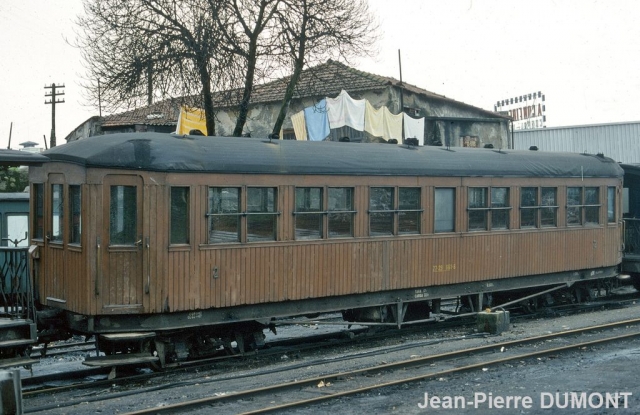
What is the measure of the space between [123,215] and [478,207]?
7087 millimetres

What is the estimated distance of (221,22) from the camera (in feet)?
70.8

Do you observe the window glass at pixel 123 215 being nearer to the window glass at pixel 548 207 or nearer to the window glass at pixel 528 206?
the window glass at pixel 528 206

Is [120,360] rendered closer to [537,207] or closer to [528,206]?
[528,206]

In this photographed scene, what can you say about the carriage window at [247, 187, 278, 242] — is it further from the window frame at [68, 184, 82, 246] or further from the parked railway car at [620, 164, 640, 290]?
the parked railway car at [620, 164, 640, 290]

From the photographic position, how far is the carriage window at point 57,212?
1135 cm

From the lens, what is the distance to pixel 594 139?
38750 mm

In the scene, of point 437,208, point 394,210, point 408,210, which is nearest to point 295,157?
point 394,210

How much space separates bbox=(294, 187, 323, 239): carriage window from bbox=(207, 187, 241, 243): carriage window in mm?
1086

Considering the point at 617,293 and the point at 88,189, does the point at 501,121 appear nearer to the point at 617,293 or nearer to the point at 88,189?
the point at 617,293

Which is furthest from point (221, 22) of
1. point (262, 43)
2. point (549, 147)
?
point (549, 147)

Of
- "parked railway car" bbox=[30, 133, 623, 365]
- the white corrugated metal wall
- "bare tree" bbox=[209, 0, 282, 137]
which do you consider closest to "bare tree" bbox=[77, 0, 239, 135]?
"bare tree" bbox=[209, 0, 282, 137]

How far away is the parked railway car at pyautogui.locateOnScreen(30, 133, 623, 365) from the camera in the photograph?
10.9m

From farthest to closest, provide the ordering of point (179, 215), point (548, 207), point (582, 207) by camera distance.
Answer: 1. point (582, 207)
2. point (548, 207)
3. point (179, 215)

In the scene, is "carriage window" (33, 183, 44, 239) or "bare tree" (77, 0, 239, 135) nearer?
"carriage window" (33, 183, 44, 239)
